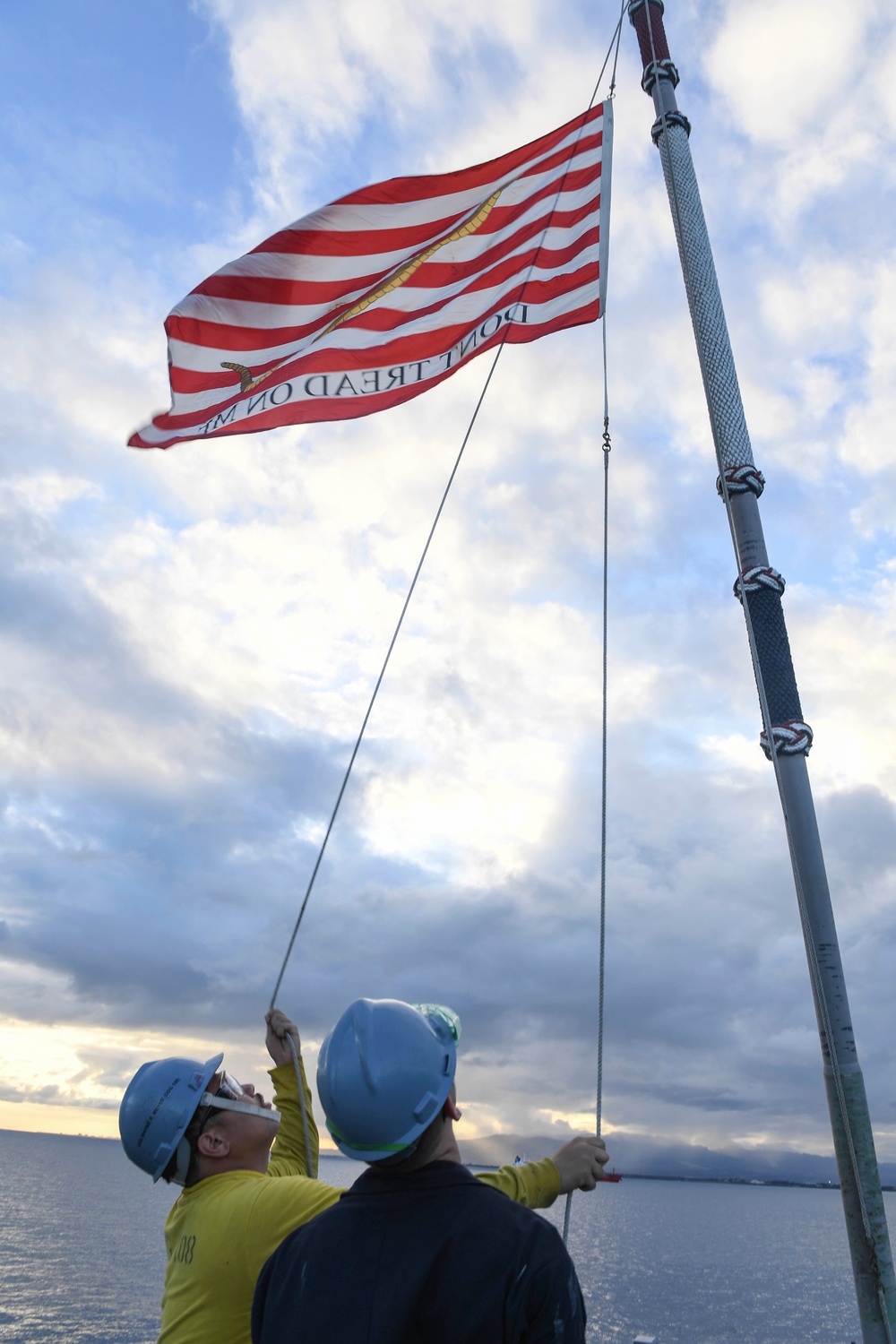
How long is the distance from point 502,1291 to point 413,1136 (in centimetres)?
44

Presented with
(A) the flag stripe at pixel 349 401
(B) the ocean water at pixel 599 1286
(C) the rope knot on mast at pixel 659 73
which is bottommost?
(B) the ocean water at pixel 599 1286

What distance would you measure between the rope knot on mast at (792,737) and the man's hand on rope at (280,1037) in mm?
3064

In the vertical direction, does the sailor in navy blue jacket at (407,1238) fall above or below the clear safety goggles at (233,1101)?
below

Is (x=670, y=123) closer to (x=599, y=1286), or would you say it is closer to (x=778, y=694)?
(x=778, y=694)

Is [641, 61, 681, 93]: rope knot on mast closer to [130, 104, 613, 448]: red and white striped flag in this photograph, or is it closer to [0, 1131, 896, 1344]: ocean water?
[130, 104, 613, 448]: red and white striped flag

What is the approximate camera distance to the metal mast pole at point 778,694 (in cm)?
450

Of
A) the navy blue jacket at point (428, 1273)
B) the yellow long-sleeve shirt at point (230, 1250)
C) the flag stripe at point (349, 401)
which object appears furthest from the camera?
the flag stripe at point (349, 401)

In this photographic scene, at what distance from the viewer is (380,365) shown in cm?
962

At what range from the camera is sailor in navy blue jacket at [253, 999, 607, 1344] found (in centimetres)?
220

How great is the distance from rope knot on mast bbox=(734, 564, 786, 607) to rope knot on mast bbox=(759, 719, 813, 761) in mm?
856

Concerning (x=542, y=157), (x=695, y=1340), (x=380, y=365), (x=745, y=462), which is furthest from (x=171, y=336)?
(x=695, y=1340)

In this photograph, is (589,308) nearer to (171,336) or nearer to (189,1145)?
(171,336)

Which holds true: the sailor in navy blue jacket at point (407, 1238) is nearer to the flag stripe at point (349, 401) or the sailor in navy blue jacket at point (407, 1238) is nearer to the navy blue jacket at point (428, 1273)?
the navy blue jacket at point (428, 1273)

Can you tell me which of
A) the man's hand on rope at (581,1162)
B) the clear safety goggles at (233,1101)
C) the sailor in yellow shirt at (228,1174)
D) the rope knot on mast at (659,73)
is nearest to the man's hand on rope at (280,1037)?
the sailor in yellow shirt at (228,1174)
